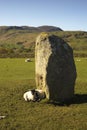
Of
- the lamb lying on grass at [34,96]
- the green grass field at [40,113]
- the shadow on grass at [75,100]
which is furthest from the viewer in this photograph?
the lamb lying on grass at [34,96]

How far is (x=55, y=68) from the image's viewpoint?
1981cm

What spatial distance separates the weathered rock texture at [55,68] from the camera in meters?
19.8

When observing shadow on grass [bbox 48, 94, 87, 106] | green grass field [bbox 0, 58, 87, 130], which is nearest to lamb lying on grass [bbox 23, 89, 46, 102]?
green grass field [bbox 0, 58, 87, 130]

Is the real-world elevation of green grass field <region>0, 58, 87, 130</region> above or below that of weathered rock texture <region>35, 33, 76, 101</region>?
below

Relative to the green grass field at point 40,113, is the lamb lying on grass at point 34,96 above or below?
above

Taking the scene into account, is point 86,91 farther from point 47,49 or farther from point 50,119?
point 50,119

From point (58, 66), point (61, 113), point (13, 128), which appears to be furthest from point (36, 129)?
point (58, 66)

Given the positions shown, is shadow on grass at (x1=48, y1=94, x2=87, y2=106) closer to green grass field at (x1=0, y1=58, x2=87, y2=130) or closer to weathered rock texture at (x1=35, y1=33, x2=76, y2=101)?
green grass field at (x1=0, y1=58, x2=87, y2=130)

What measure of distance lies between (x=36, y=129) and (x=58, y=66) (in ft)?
19.6

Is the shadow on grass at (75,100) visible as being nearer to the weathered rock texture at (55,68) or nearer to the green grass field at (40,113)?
the green grass field at (40,113)

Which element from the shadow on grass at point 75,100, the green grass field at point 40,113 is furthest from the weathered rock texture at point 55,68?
the green grass field at point 40,113

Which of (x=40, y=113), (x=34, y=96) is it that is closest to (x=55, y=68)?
(x=34, y=96)

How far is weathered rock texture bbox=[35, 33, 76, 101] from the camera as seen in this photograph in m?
19.8

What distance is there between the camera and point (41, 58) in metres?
20.3
